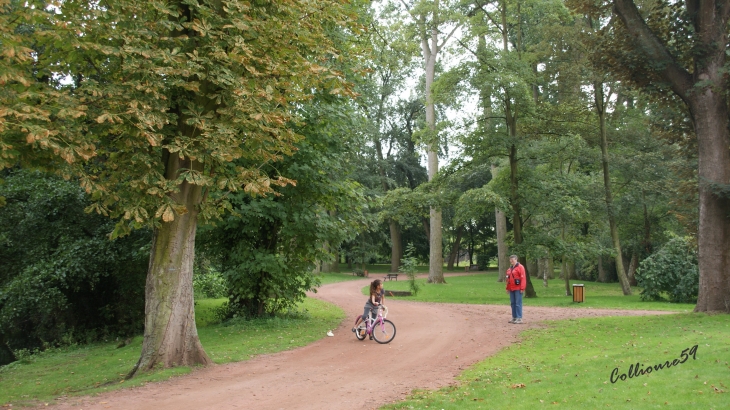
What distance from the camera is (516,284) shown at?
14.3 meters

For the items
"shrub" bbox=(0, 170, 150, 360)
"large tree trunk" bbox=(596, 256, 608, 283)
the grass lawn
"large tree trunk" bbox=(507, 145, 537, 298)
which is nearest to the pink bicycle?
the grass lawn

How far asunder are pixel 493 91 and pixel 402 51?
15.0 ft

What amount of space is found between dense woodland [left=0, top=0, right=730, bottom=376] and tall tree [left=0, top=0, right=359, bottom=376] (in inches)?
1.9

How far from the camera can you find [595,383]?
297 inches

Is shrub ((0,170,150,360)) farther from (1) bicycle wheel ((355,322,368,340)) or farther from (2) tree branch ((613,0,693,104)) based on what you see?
(2) tree branch ((613,0,693,104))

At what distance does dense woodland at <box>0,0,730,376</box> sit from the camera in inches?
335

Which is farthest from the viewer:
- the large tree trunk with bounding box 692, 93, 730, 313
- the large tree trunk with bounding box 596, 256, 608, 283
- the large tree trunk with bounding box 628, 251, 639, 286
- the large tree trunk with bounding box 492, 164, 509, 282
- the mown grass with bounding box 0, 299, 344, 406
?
the large tree trunk with bounding box 596, 256, 608, 283

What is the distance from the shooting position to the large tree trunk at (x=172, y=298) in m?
9.60

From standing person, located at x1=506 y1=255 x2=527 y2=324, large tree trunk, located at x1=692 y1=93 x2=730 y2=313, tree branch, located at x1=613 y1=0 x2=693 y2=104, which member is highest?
tree branch, located at x1=613 y1=0 x2=693 y2=104

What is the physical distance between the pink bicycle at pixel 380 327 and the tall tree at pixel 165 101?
3802 millimetres

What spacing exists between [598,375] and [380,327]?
17.5ft

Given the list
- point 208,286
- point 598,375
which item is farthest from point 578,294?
point 208,286

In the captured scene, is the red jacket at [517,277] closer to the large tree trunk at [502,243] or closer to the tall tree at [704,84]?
the tall tree at [704,84]
